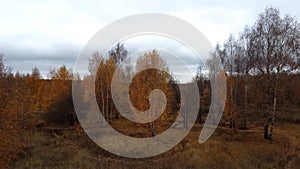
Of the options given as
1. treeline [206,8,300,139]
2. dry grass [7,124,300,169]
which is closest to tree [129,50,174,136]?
dry grass [7,124,300,169]

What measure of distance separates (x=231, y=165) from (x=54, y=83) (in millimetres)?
25301

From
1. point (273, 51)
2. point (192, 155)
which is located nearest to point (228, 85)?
point (273, 51)

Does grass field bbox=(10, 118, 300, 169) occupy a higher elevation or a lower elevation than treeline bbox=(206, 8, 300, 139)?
lower

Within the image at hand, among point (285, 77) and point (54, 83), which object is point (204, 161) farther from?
point (54, 83)

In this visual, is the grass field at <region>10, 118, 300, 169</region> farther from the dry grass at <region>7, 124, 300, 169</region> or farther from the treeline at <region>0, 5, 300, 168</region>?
the treeline at <region>0, 5, 300, 168</region>

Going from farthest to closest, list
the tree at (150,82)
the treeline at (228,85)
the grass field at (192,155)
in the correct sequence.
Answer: the tree at (150,82) → the treeline at (228,85) → the grass field at (192,155)

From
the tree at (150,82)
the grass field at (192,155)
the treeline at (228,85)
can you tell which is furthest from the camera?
the tree at (150,82)

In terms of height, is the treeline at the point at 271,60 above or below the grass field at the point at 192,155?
above

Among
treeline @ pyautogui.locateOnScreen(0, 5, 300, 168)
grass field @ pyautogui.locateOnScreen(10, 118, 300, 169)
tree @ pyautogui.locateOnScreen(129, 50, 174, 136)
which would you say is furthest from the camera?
tree @ pyautogui.locateOnScreen(129, 50, 174, 136)

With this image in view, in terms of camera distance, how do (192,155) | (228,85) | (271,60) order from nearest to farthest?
(192,155)
(271,60)
(228,85)

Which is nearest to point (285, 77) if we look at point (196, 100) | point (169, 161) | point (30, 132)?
A: point (196, 100)

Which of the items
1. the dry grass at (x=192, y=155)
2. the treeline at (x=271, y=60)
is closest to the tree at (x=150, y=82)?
the dry grass at (x=192, y=155)

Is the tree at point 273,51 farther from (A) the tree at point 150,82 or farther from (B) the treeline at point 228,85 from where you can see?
(A) the tree at point 150,82

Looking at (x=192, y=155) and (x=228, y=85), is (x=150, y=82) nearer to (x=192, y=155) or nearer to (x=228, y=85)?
(x=192, y=155)
